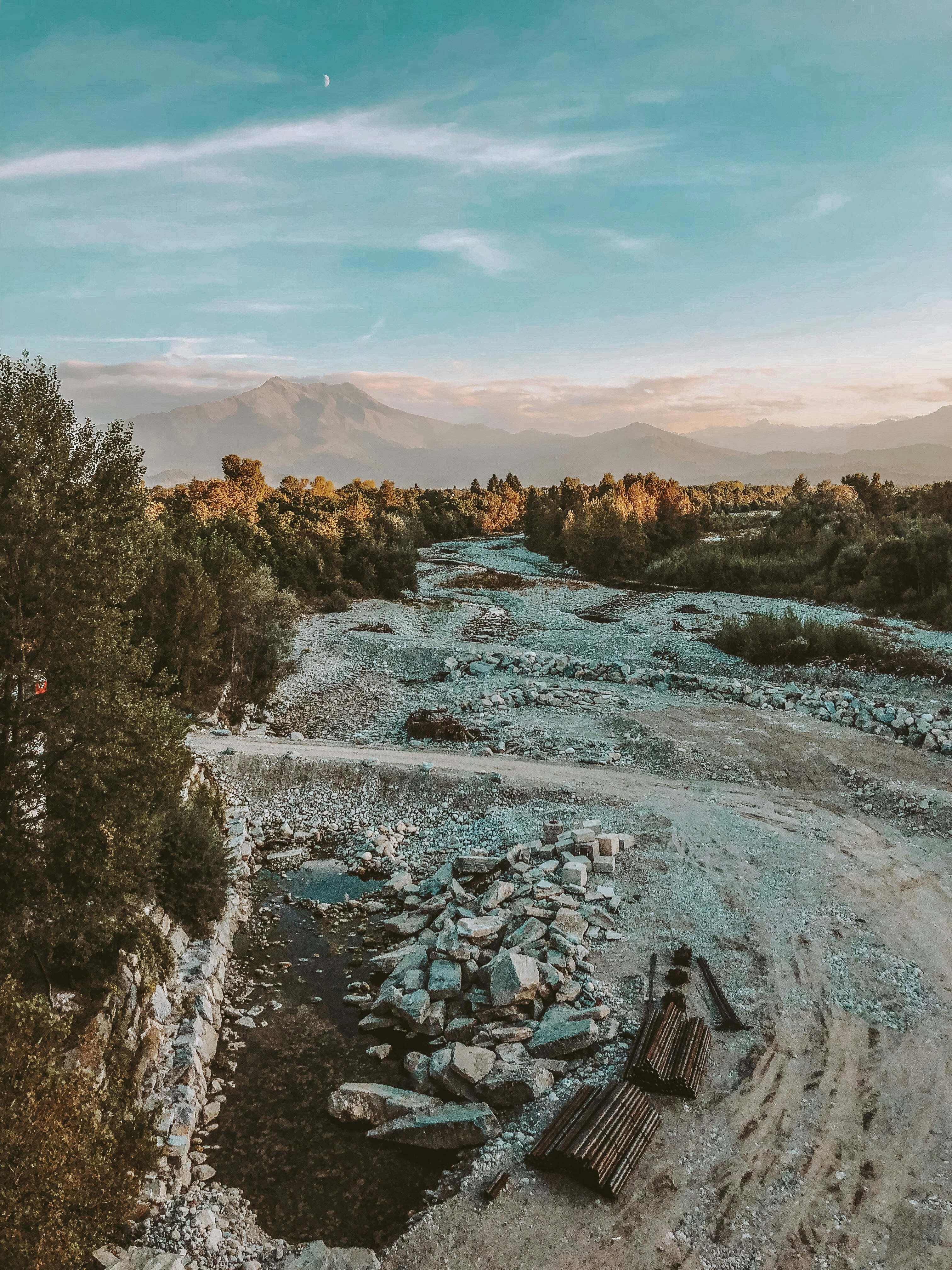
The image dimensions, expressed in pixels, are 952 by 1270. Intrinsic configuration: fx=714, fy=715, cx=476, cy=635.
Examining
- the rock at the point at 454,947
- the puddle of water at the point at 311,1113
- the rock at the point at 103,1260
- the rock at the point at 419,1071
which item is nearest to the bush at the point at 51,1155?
the rock at the point at 103,1260

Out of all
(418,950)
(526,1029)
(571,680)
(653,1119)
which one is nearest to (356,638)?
(571,680)

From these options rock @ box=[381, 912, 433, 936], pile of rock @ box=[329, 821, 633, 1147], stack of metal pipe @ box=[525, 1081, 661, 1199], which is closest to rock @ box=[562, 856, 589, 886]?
pile of rock @ box=[329, 821, 633, 1147]

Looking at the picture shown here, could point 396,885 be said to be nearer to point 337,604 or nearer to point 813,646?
point 813,646

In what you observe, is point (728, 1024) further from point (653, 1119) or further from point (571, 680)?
point (571, 680)

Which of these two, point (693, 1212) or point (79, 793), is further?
point (79, 793)

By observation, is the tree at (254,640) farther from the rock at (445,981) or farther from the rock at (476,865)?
the rock at (445,981)

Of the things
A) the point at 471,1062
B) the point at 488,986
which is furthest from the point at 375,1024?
the point at 471,1062
